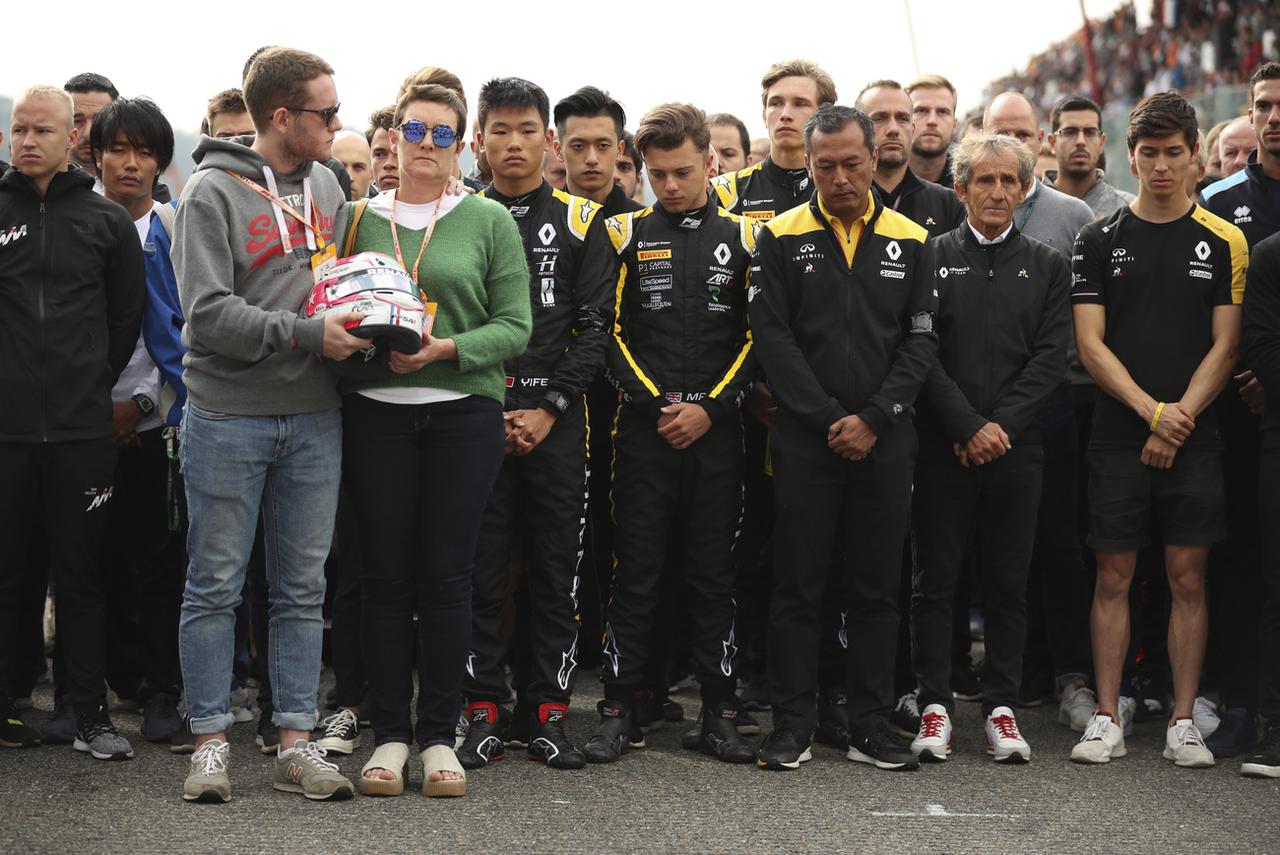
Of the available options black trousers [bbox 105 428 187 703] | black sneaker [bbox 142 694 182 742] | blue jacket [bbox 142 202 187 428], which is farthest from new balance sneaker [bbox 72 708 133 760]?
blue jacket [bbox 142 202 187 428]

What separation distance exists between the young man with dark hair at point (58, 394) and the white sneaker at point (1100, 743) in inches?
141

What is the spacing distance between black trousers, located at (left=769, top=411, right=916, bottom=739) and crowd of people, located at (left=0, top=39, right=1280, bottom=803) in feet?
0.04

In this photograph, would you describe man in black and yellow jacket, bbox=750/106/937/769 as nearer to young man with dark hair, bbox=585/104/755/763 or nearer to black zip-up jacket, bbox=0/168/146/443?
young man with dark hair, bbox=585/104/755/763

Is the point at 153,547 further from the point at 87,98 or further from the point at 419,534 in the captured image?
the point at 87,98

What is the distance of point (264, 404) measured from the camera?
4.81 meters

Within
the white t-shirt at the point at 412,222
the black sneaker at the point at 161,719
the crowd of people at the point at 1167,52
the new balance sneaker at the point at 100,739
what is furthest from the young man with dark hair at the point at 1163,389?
the crowd of people at the point at 1167,52

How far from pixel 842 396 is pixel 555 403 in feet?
3.55

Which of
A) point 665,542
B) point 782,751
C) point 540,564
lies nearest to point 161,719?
point 540,564

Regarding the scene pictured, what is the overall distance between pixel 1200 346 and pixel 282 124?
3659 mm

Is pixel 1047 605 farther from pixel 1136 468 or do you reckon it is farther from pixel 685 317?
pixel 685 317

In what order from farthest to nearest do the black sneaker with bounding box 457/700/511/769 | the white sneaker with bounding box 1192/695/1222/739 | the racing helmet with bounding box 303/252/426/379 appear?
the white sneaker with bounding box 1192/695/1222/739 → the black sneaker with bounding box 457/700/511/769 → the racing helmet with bounding box 303/252/426/379

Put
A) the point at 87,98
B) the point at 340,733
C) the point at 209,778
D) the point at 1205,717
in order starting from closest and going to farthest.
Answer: the point at 209,778 < the point at 340,733 < the point at 1205,717 < the point at 87,98

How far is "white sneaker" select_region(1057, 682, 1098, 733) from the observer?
20.6 ft

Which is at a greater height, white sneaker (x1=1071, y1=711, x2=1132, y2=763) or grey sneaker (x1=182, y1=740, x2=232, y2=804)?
grey sneaker (x1=182, y1=740, x2=232, y2=804)
